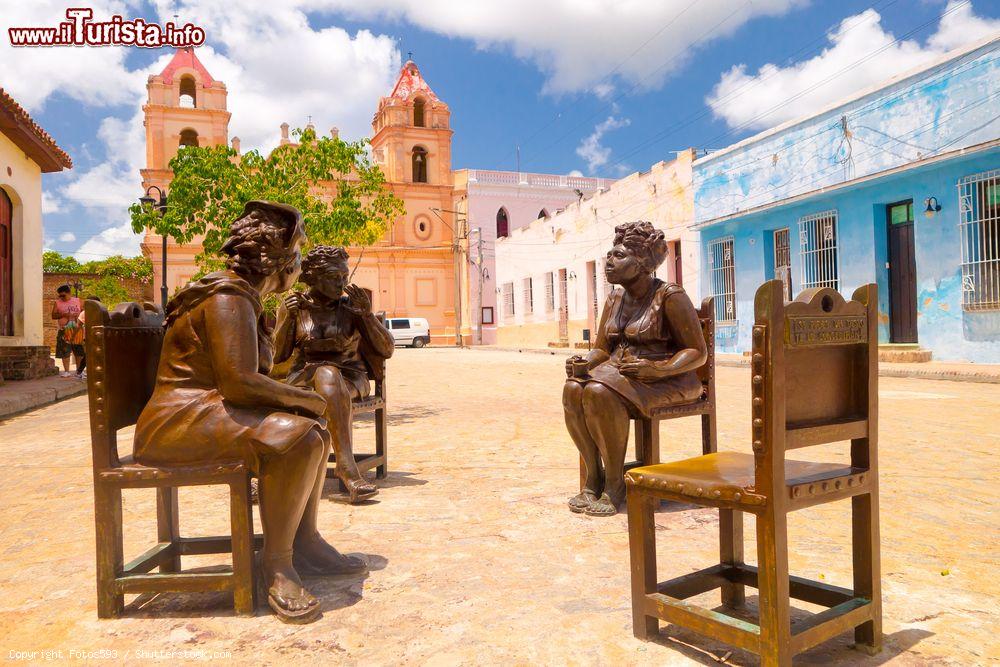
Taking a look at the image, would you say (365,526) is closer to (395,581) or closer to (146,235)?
(395,581)

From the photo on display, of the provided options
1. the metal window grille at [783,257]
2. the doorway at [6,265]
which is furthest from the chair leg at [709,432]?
the metal window grille at [783,257]

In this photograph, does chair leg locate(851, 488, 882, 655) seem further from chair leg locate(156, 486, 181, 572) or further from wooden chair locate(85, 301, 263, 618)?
chair leg locate(156, 486, 181, 572)

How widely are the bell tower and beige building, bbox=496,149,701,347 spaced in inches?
572

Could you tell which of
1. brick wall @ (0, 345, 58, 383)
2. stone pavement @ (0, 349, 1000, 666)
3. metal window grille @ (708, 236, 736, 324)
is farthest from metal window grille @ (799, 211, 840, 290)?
brick wall @ (0, 345, 58, 383)

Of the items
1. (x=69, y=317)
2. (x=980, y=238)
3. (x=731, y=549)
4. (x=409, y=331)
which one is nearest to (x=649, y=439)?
(x=731, y=549)

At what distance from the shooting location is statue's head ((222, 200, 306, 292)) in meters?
2.68

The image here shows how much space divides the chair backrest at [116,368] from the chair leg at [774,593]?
1967 mm

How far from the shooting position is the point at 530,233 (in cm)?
3212

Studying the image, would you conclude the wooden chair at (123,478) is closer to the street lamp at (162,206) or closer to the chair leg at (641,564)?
the chair leg at (641,564)

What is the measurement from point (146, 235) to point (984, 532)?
3951cm

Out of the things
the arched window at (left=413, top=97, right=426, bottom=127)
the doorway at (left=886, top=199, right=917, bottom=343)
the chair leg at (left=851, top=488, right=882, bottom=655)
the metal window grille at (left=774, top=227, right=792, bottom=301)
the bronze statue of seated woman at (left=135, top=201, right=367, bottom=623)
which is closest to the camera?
the chair leg at (left=851, top=488, right=882, bottom=655)

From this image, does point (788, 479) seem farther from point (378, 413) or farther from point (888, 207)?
point (888, 207)

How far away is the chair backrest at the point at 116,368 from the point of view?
2.52 metres

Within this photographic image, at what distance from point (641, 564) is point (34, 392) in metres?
10.6
